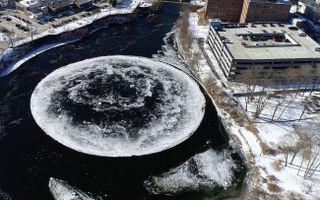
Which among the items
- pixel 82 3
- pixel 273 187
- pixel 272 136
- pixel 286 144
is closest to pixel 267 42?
pixel 272 136

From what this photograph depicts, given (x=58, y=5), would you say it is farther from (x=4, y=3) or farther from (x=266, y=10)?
(x=266, y=10)

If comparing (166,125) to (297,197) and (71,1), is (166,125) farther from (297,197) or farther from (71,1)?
(71,1)

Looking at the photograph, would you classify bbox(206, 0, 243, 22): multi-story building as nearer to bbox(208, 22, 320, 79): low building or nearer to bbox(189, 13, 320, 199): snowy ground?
bbox(208, 22, 320, 79): low building

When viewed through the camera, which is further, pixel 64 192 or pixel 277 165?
pixel 277 165

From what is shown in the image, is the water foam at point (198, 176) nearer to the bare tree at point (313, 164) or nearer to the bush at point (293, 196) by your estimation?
the bush at point (293, 196)

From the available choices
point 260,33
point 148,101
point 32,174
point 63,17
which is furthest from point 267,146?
point 63,17

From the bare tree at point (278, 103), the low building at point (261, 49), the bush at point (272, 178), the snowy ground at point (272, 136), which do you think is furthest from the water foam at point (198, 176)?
the low building at point (261, 49)

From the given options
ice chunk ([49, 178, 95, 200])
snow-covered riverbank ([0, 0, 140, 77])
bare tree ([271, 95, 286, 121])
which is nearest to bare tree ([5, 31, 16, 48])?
snow-covered riverbank ([0, 0, 140, 77])
